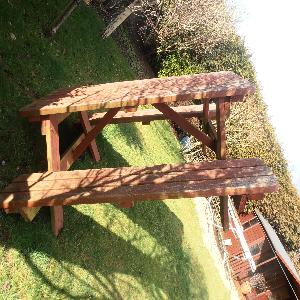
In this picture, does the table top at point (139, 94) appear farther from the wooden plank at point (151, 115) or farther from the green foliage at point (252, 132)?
the green foliage at point (252, 132)

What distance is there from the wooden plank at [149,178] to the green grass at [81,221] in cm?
93

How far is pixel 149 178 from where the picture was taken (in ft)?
13.1

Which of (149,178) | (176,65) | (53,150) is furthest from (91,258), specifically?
(176,65)

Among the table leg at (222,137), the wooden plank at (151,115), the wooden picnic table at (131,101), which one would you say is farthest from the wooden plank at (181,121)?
the wooden plank at (151,115)

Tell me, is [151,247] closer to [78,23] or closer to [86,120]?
[86,120]

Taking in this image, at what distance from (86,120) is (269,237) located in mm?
10988

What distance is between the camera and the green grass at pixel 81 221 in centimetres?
475

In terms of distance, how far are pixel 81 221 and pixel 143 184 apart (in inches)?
93.1

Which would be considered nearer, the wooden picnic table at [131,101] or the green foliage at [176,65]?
the wooden picnic table at [131,101]

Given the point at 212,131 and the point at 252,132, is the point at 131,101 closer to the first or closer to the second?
the point at 212,131

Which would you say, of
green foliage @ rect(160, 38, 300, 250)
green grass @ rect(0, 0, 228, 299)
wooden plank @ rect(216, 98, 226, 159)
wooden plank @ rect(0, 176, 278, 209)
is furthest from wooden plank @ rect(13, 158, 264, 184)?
green foliage @ rect(160, 38, 300, 250)

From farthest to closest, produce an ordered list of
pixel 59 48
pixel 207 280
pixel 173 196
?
1. pixel 207 280
2. pixel 59 48
3. pixel 173 196

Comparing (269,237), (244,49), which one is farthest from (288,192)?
(244,49)

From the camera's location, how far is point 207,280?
389 inches
